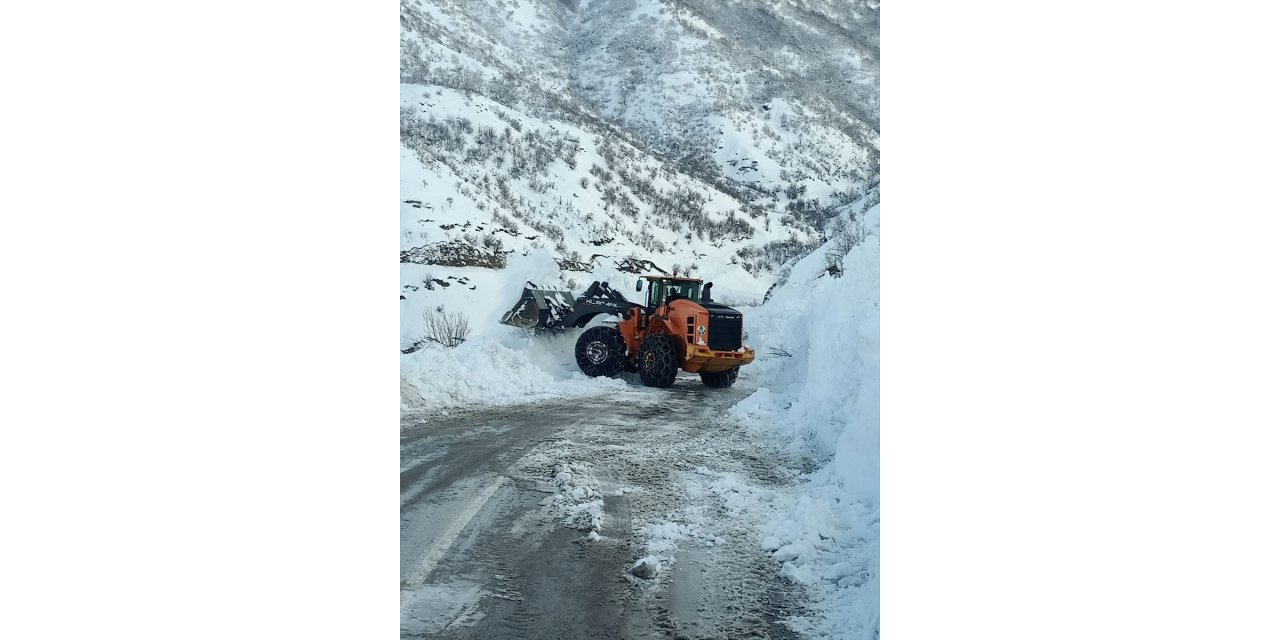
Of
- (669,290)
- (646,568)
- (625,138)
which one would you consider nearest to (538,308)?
(669,290)

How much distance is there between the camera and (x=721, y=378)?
4.67 metres

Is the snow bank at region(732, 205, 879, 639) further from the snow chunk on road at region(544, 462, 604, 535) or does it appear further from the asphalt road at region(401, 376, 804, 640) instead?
the snow chunk on road at region(544, 462, 604, 535)

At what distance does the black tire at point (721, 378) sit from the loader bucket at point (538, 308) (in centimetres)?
83

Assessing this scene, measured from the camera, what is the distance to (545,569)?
13.4ft

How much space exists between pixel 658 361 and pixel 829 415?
0.94m

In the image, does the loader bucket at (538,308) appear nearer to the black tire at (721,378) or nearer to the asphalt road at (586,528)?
the asphalt road at (586,528)

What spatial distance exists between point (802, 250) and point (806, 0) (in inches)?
60.4

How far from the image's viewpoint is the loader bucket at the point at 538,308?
15.2 ft

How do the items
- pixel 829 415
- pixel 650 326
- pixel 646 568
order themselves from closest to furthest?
1. pixel 646 568
2. pixel 829 415
3. pixel 650 326

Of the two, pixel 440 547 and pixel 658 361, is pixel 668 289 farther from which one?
pixel 440 547
